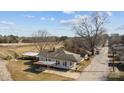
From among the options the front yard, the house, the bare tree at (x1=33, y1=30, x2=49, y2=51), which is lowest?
the front yard

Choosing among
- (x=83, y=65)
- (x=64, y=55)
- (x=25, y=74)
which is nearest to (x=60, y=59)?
(x=64, y=55)

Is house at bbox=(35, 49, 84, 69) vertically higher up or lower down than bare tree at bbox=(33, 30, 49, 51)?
lower down

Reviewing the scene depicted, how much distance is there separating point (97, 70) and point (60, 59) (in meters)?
0.37

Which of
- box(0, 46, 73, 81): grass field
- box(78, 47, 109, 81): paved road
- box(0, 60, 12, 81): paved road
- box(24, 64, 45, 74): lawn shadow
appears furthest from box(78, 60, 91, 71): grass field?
box(0, 60, 12, 81): paved road

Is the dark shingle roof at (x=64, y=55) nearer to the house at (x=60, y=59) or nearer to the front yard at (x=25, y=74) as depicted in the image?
the house at (x=60, y=59)

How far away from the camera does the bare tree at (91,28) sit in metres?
3.16

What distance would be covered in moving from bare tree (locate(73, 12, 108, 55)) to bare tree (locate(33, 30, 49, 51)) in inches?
11.4

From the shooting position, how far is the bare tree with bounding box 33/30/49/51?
320 cm

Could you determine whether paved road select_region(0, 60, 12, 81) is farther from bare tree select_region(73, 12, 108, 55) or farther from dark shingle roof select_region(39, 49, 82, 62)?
bare tree select_region(73, 12, 108, 55)
